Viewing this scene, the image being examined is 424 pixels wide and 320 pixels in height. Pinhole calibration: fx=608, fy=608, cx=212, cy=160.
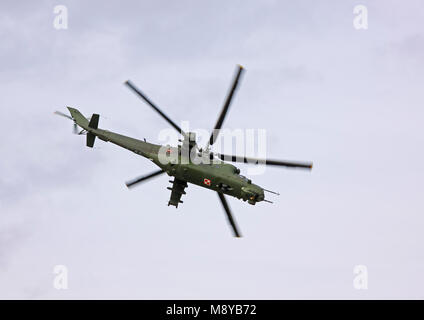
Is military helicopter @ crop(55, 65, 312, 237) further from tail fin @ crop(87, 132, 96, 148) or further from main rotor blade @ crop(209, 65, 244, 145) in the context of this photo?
tail fin @ crop(87, 132, 96, 148)

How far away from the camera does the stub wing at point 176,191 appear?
53.0 metres

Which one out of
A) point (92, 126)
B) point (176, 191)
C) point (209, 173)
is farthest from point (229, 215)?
point (92, 126)

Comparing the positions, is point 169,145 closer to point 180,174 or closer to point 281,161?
point 180,174

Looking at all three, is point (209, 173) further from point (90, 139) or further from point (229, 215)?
point (90, 139)

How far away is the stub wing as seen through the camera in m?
53.0

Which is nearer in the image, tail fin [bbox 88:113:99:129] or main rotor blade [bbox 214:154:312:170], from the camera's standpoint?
main rotor blade [bbox 214:154:312:170]

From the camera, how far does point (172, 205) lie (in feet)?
175

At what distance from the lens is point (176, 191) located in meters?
53.1

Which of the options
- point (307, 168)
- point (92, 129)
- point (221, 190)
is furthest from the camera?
point (92, 129)

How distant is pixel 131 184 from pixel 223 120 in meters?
10.7

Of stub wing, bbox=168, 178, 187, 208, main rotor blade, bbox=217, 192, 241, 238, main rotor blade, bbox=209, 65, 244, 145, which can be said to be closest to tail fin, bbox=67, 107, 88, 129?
stub wing, bbox=168, 178, 187, 208

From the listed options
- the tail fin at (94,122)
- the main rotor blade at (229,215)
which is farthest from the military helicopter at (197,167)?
the tail fin at (94,122)

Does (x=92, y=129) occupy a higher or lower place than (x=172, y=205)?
higher

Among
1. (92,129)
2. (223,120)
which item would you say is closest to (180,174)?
(223,120)
